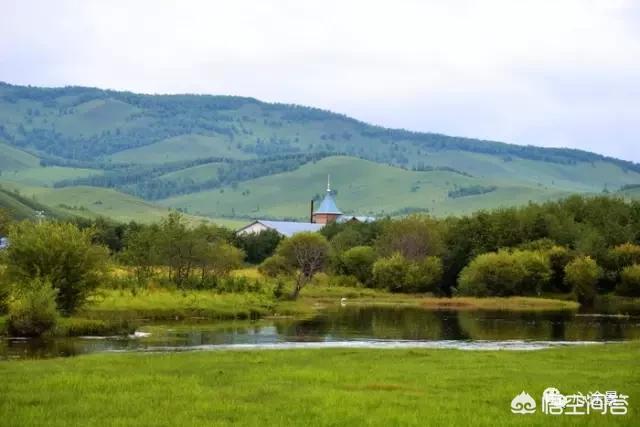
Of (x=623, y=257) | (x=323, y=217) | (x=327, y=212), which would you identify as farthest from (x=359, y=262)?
(x=323, y=217)

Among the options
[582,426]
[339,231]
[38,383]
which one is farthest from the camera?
[339,231]

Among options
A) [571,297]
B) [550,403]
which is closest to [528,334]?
[550,403]

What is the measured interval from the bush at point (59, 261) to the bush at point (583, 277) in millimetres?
61190

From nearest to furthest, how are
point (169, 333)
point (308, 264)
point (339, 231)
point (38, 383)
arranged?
point (38, 383)
point (169, 333)
point (308, 264)
point (339, 231)

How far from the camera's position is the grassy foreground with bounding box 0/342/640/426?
23625 mm

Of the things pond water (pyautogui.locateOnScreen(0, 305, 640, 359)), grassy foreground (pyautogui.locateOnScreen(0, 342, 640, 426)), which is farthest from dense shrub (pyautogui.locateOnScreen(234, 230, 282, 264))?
grassy foreground (pyautogui.locateOnScreen(0, 342, 640, 426))

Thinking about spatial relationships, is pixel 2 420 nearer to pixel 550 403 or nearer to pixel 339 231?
pixel 550 403

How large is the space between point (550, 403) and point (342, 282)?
3494 inches

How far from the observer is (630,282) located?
105125 mm

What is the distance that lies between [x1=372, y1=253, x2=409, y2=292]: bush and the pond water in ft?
94.1

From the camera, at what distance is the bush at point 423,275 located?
110812 millimetres

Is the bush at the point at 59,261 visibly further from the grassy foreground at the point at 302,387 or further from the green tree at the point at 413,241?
the green tree at the point at 413,241

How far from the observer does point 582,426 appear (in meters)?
22.7

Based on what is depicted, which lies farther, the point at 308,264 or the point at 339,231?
the point at 339,231
